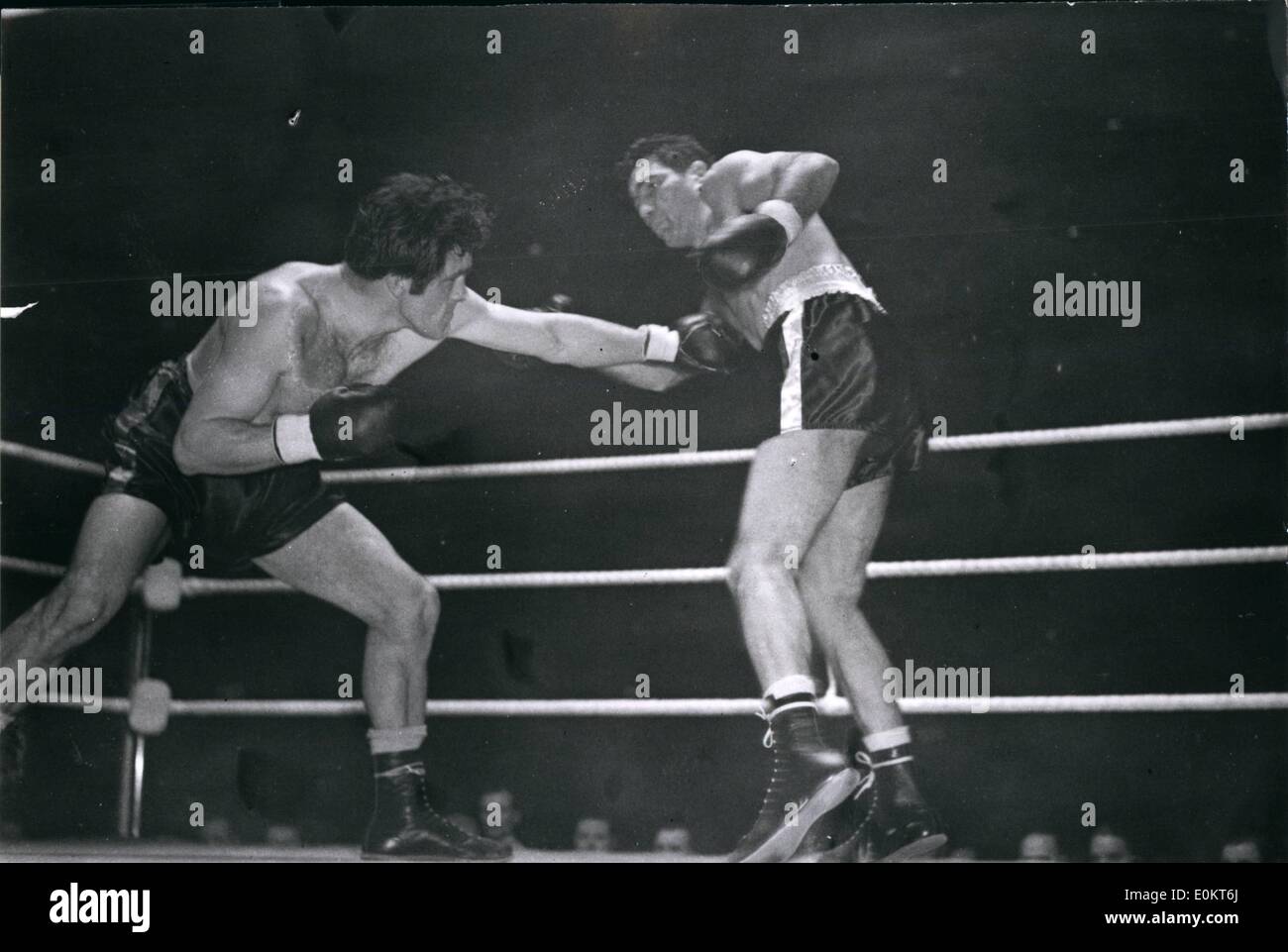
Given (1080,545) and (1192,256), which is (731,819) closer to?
(1080,545)

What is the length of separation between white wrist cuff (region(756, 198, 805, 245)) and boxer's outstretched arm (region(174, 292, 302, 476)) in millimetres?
1153

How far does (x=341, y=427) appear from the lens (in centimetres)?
330

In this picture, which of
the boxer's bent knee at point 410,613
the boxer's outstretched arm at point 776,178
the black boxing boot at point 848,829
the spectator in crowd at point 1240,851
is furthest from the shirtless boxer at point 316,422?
the spectator in crowd at point 1240,851

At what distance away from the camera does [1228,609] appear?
127 inches

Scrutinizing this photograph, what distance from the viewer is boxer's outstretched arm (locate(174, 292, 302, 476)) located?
3.32m

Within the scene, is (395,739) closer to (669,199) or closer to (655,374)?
(655,374)

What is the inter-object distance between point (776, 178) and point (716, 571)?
97 centimetres

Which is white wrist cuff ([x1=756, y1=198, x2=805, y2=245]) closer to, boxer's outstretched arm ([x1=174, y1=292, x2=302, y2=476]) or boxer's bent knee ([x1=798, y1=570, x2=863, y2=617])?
boxer's bent knee ([x1=798, y1=570, x2=863, y2=617])

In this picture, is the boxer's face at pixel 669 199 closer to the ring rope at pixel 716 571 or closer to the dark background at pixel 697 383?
the dark background at pixel 697 383

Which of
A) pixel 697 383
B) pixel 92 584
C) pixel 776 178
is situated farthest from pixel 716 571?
pixel 92 584

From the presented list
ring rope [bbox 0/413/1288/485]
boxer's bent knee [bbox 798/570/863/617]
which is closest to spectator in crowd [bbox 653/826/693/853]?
boxer's bent knee [bbox 798/570/863/617]

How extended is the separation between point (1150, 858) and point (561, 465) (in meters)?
1.68

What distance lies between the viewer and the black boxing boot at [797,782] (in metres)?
3.21
